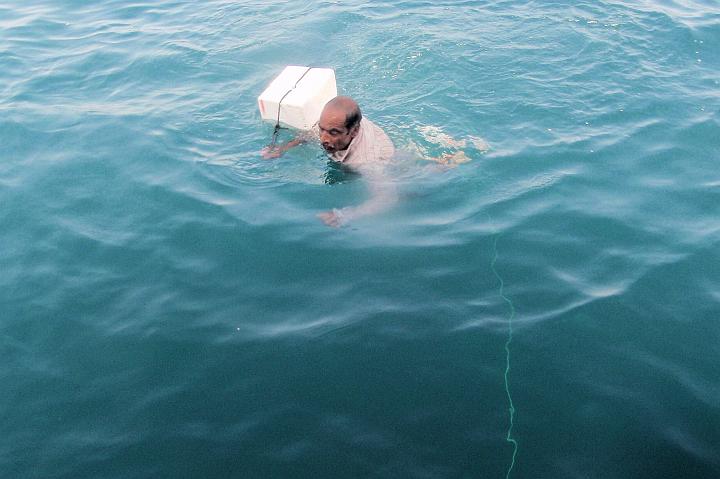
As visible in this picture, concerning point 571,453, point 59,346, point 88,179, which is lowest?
point 571,453

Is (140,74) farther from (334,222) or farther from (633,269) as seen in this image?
(633,269)

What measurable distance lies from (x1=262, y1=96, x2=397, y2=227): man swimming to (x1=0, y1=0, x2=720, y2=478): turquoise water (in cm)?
16

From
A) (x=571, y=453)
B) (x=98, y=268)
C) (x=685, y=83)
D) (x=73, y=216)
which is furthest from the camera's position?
(x=685, y=83)

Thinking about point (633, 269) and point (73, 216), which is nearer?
point (633, 269)

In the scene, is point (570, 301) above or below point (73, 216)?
below

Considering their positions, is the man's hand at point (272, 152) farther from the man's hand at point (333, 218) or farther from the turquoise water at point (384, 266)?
the man's hand at point (333, 218)

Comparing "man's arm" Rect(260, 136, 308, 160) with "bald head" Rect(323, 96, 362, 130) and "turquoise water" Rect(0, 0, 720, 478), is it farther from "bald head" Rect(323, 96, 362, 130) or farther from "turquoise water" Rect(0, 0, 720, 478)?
"bald head" Rect(323, 96, 362, 130)

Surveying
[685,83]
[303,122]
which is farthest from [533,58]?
[303,122]

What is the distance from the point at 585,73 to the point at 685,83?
1262 mm

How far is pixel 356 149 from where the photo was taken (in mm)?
6105

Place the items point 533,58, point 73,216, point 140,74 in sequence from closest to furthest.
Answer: point 73,216
point 533,58
point 140,74

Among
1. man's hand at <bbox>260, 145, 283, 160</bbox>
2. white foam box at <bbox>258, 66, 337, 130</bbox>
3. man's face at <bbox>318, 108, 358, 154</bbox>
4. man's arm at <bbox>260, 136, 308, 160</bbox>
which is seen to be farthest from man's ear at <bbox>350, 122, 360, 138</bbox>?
man's hand at <bbox>260, 145, 283, 160</bbox>

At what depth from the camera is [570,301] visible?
4922 millimetres

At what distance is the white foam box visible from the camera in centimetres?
645
